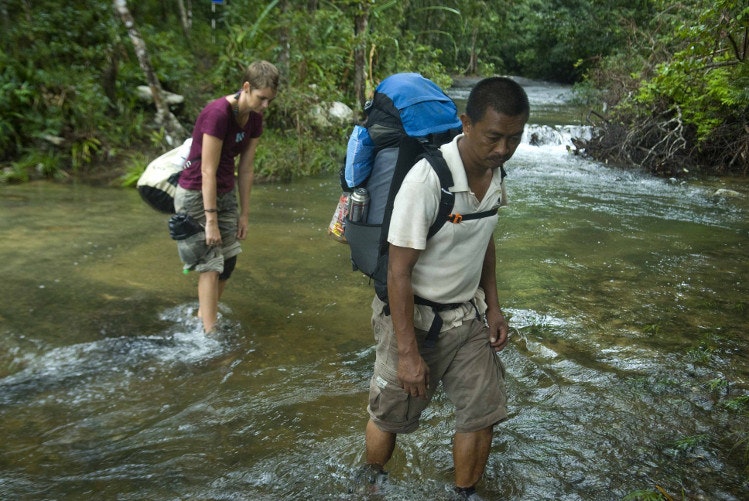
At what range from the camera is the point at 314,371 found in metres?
4.21

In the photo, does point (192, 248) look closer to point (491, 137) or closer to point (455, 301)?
point (455, 301)

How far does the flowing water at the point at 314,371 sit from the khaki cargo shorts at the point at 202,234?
0.55 metres

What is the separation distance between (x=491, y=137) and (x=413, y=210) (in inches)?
16.1

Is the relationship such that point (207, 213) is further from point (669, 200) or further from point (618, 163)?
point (618, 163)

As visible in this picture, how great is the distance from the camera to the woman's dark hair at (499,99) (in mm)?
2361

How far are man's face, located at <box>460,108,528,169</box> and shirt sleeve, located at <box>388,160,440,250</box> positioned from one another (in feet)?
0.73

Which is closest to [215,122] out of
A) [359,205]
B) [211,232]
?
[211,232]

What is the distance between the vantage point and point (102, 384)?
398cm

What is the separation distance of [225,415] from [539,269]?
3687mm

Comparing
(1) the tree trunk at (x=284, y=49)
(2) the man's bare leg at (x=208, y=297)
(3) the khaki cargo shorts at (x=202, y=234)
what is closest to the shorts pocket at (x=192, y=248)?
(3) the khaki cargo shorts at (x=202, y=234)

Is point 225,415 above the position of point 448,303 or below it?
below

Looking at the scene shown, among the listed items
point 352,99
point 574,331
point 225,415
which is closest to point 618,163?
point 352,99

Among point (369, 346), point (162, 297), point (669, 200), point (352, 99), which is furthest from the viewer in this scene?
point (352, 99)

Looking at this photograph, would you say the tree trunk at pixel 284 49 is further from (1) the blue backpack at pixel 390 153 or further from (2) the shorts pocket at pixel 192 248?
(1) the blue backpack at pixel 390 153
